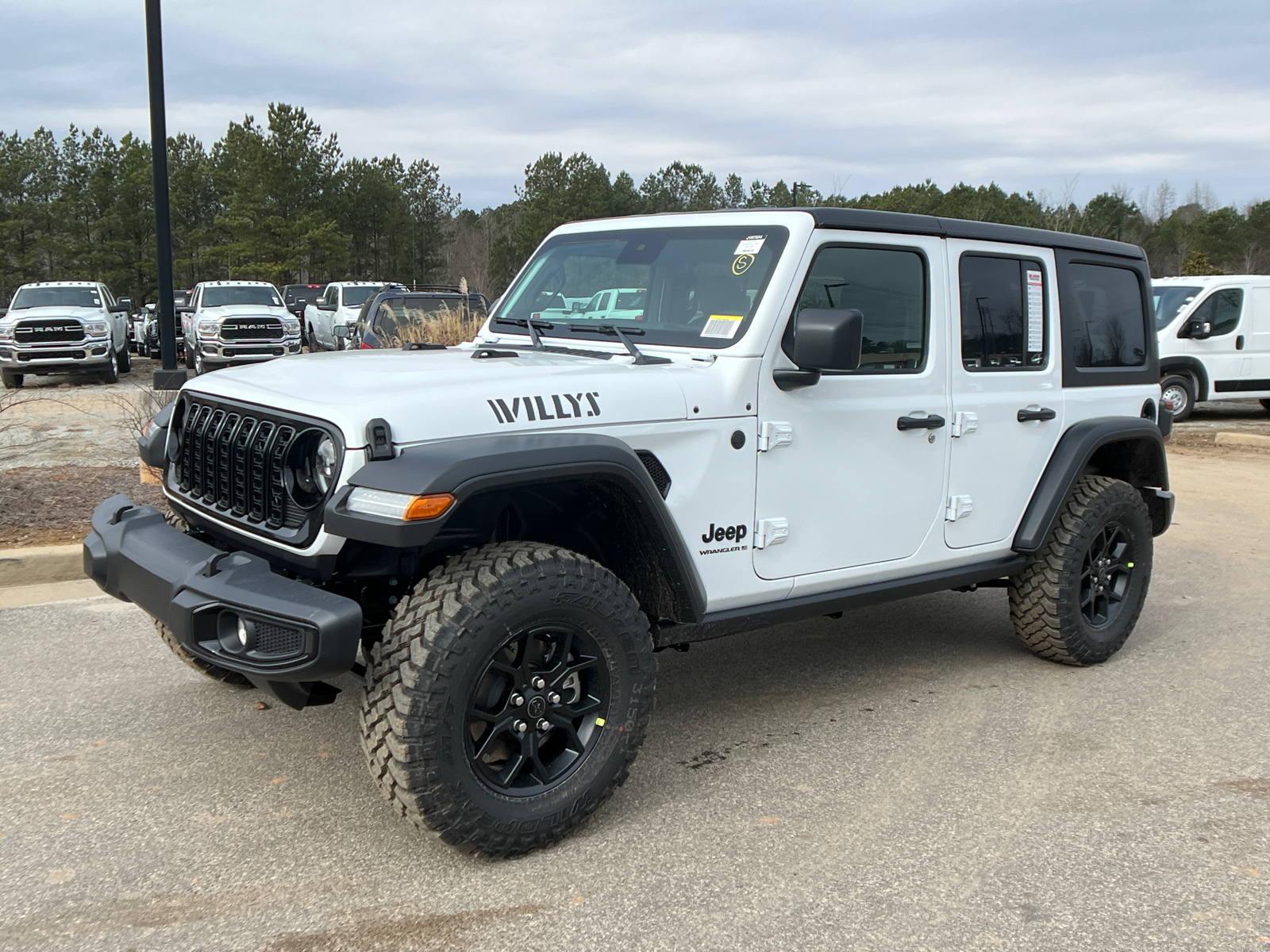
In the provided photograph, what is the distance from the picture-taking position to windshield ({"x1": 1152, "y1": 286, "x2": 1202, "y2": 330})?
1473cm

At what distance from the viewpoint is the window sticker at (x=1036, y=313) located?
4547 mm

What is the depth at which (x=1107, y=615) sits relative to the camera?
4965mm

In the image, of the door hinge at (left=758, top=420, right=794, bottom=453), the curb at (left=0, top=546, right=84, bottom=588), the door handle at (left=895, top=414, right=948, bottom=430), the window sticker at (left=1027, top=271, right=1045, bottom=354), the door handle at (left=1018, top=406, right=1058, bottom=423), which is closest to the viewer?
the door hinge at (left=758, top=420, right=794, bottom=453)

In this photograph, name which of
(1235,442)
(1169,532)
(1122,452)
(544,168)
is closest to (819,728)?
(1122,452)

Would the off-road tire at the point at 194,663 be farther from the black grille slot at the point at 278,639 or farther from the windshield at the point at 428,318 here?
the windshield at the point at 428,318

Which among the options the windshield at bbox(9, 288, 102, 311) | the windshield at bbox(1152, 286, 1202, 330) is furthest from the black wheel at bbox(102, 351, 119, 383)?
the windshield at bbox(1152, 286, 1202, 330)

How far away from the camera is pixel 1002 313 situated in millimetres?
4418

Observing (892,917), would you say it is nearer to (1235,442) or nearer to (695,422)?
(695,422)

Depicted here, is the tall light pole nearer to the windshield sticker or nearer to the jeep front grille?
the jeep front grille

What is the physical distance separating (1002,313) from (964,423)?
563 mm

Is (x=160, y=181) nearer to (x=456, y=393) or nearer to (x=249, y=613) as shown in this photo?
(x=456, y=393)

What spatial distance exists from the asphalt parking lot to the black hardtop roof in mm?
1940

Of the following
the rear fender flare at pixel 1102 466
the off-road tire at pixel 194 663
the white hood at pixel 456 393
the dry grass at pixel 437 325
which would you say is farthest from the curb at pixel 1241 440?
the off-road tire at pixel 194 663

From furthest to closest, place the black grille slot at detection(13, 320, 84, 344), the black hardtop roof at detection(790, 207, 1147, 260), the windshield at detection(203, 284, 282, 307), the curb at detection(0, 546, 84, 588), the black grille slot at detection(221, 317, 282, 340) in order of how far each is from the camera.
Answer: the windshield at detection(203, 284, 282, 307) → the black grille slot at detection(221, 317, 282, 340) → the black grille slot at detection(13, 320, 84, 344) → the curb at detection(0, 546, 84, 588) → the black hardtop roof at detection(790, 207, 1147, 260)
